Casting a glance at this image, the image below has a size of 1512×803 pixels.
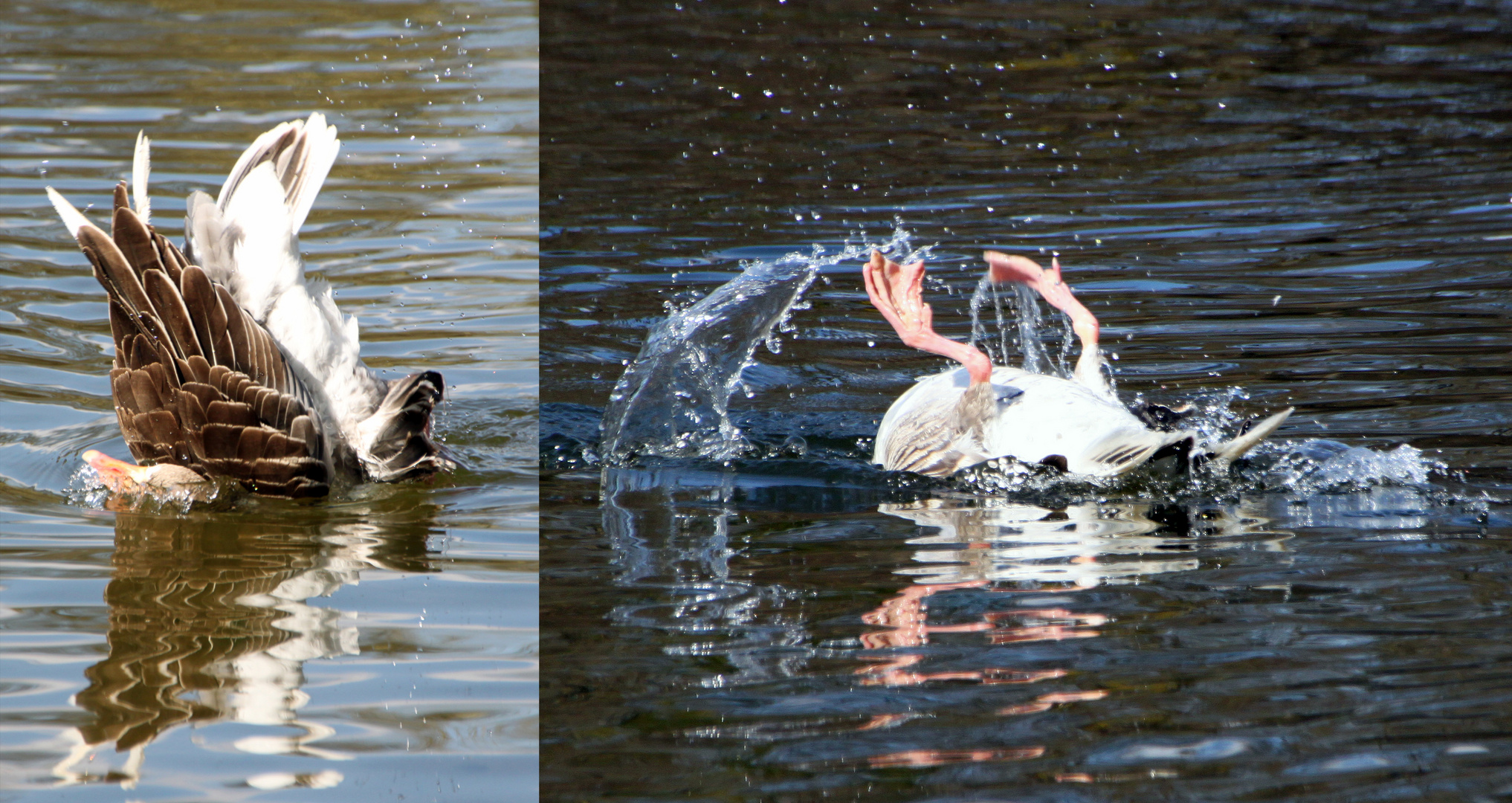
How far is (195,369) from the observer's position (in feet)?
15.1

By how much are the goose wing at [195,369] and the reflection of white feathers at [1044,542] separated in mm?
1964

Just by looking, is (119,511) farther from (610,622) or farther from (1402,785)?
(1402,785)

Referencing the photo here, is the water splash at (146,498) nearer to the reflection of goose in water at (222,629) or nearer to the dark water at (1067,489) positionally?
the reflection of goose in water at (222,629)

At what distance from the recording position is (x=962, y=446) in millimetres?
5164

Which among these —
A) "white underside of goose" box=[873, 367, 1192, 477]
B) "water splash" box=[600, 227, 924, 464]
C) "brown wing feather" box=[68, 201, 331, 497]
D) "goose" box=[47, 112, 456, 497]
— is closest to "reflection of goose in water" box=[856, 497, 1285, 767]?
"white underside of goose" box=[873, 367, 1192, 477]

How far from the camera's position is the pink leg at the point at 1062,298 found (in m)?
5.48

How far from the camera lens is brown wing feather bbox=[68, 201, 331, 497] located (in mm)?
4609

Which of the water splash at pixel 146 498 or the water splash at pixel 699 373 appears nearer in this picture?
the water splash at pixel 146 498

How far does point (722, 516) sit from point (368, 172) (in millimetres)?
5162

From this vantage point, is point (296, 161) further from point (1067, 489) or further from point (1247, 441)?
point (1247, 441)

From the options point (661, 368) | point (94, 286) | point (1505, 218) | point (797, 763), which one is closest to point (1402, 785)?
point (797, 763)

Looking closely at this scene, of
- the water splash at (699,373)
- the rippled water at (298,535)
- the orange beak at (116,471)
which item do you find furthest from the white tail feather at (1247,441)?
the orange beak at (116,471)

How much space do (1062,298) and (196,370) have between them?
3.03 meters

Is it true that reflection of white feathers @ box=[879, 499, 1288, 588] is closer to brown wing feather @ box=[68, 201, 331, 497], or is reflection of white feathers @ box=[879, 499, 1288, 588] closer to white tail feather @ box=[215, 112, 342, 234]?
brown wing feather @ box=[68, 201, 331, 497]
